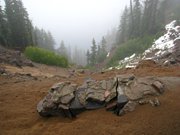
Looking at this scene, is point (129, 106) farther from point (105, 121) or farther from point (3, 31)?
point (3, 31)

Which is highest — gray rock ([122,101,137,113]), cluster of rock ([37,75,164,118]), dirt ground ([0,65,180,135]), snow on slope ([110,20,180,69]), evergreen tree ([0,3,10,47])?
evergreen tree ([0,3,10,47])

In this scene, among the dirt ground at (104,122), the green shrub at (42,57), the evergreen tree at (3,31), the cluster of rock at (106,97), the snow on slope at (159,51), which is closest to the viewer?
the dirt ground at (104,122)

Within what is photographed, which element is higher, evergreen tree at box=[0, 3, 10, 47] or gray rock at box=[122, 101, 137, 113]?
evergreen tree at box=[0, 3, 10, 47]

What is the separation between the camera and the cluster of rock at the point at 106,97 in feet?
34.0

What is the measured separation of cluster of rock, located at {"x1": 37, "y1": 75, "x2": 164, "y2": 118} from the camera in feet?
34.0

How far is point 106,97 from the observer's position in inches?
422

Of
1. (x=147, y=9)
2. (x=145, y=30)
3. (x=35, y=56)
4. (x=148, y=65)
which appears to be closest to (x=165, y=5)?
(x=147, y=9)

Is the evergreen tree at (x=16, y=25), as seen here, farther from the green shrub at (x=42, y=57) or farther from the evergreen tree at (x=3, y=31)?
the green shrub at (x=42, y=57)

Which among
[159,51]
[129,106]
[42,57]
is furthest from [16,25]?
[129,106]

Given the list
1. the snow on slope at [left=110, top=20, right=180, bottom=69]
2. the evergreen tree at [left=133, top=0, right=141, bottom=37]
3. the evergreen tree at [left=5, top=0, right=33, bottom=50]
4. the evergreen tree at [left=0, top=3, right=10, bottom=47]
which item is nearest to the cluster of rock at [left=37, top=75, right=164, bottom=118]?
the snow on slope at [left=110, top=20, right=180, bottom=69]

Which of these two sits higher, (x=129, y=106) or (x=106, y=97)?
(x=106, y=97)

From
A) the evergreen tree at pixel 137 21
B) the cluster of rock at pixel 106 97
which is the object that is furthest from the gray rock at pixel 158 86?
the evergreen tree at pixel 137 21

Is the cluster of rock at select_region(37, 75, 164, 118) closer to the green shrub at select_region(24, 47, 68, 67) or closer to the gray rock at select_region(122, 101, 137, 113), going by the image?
the gray rock at select_region(122, 101, 137, 113)

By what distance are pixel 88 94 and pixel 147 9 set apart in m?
46.8
